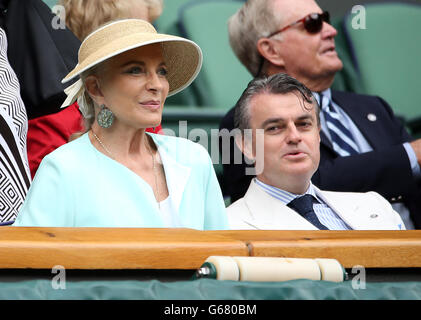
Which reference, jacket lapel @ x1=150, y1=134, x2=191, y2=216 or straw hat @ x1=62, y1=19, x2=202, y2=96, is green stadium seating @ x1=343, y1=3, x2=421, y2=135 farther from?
jacket lapel @ x1=150, y1=134, x2=191, y2=216

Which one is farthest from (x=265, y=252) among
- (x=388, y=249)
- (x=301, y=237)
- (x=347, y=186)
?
(x=347, y=186)

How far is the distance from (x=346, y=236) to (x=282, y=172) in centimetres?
69

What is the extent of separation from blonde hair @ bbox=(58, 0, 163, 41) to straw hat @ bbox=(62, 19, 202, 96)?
0.59 metres

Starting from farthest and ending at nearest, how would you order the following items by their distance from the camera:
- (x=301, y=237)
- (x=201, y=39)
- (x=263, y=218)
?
(x=201, y=39), (x=263, y=218), (x=301, y=237)

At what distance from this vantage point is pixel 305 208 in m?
2.25

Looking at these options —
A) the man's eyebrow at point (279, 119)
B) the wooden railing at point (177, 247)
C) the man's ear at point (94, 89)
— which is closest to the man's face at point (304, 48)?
the man's eyebrow at point (279, 119)

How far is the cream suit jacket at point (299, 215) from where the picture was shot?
2186 mm

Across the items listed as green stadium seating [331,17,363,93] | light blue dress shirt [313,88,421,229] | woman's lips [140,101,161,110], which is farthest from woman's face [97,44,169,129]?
green stadium seating [331,17,363,93]

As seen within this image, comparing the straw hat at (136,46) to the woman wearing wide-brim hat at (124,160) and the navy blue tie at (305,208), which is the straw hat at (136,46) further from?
the navy blue tie at (305,208)

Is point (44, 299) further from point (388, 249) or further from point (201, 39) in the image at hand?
point (201, 39)

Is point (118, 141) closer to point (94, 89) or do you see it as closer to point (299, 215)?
→ point (94, 89)

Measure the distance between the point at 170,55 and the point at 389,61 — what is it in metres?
1.80

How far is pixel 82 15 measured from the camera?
2641 mm

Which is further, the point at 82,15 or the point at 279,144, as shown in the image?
the point at 82,15
